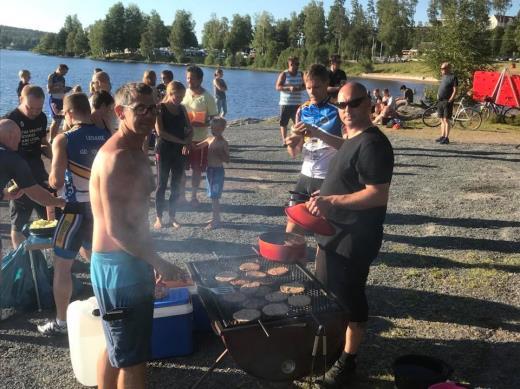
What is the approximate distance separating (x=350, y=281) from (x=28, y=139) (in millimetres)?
3774

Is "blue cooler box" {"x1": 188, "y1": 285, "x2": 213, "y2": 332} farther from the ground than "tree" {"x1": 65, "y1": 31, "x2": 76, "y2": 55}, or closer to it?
closer to it

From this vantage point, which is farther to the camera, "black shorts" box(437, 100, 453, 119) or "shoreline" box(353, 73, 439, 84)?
"shoreline" box(353, 73, 439, 84)

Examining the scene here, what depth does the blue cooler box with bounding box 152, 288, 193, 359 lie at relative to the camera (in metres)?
3.36

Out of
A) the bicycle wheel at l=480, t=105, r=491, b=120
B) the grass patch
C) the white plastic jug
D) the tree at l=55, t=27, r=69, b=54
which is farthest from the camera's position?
the tree at l=55, t=27, r=69, b=54

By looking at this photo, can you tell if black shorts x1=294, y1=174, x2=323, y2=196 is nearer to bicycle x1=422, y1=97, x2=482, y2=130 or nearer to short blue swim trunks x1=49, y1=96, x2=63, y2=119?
short blue swim trunks x1=49, y1=96, x2=63, y2=119

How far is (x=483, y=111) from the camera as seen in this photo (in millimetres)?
16094

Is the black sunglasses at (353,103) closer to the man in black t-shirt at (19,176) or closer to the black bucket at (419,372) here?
the black bucket at (419,372)

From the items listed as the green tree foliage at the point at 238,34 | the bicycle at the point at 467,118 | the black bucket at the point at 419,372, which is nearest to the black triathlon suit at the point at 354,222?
the black bucket at the point at 419,372

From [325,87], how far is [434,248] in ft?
8.58

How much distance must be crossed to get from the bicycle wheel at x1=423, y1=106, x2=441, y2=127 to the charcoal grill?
46.6ft

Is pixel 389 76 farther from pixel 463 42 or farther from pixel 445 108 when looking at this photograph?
pixel 445 108

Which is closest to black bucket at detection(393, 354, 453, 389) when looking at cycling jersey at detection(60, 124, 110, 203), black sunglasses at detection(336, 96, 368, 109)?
black sunglasses at detection(336, 96, 368, 109)

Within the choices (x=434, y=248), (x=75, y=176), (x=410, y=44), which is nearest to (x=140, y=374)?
(x=75, y=176)

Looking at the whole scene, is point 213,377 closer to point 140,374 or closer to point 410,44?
point 140,374
